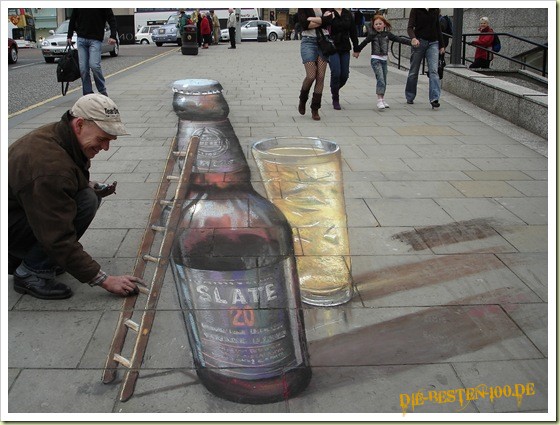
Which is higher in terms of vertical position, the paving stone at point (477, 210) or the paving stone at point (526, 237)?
the paving stone at point (477, 210)

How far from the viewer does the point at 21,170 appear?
110 inches

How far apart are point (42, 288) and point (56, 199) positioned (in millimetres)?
598

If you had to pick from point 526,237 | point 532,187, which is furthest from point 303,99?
point 526,237

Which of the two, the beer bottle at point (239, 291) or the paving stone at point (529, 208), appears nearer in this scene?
the beer bottle at point (239, 291)

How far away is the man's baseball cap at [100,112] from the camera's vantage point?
2841 millimetres

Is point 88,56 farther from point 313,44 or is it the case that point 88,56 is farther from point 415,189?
point 415,189

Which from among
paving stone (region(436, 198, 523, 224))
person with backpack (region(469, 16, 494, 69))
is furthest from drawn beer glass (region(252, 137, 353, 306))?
person with backpack (region(469, 16, 494, 69))

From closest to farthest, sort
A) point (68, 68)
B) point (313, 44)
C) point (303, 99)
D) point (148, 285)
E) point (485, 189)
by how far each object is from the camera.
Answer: point (148, 285), point (485, 189), point (313, 44), point (303, 99), point (68, 68)

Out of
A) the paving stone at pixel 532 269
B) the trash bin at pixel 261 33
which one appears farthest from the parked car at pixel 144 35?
the paving stone at pixel 532 269

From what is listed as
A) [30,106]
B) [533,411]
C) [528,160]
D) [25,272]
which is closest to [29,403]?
[25,272]

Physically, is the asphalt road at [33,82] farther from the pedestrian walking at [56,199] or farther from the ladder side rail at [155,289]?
the pedestrian walking at [56,199]

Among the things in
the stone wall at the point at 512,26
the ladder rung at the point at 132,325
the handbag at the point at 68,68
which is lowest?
the ladder rung at the point at 132,325

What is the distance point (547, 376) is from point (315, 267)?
1346 mm

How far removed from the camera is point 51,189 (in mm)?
2754
